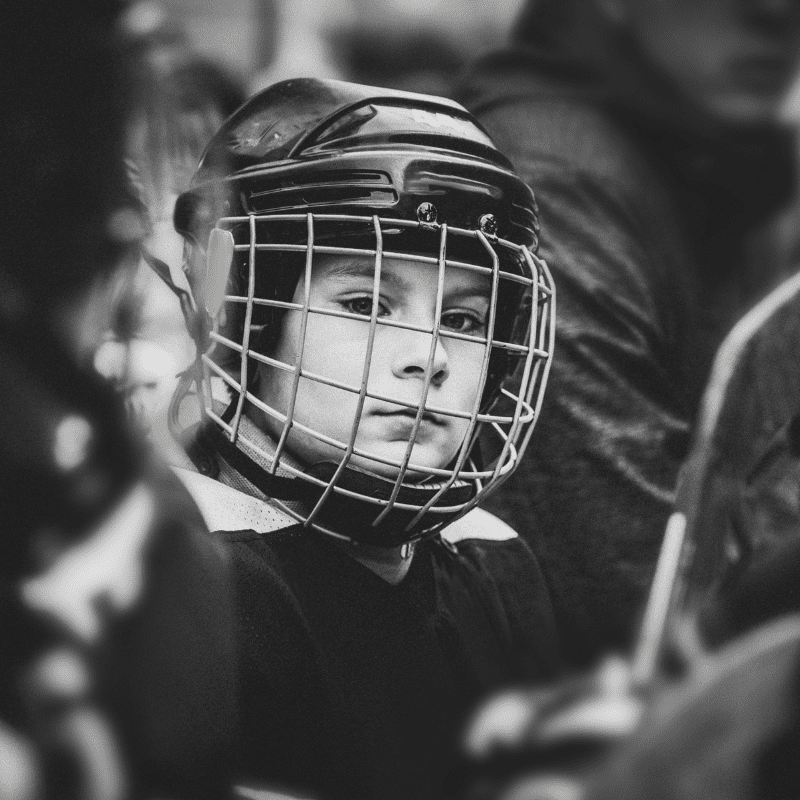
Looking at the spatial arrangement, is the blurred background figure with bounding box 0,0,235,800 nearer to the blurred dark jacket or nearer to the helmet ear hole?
the helmet ear hole

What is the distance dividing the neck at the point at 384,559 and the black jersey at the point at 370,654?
0.01 metres

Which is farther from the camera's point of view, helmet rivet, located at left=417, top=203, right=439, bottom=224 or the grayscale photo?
helmet rivet, located at left=417, top=203, right=439, bottom=224

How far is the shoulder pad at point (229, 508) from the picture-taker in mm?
1124

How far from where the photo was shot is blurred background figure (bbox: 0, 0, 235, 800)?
2.74ft

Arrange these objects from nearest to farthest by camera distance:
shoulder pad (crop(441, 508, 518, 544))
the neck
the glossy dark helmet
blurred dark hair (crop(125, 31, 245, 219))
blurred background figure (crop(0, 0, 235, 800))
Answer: blurred background figure (crop(0, 0, 235, 800))
blurred dark hair (crop(125, 31, 245, 219))
the glossy dark helmet
the neck
shoulder pad (crop(441, 508, 518, 544))

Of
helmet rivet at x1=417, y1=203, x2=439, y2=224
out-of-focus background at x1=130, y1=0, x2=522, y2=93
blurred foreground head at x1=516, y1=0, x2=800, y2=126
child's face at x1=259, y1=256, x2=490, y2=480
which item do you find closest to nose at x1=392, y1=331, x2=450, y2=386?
child's face at x1=259, y1=256, x2=490, y2=480

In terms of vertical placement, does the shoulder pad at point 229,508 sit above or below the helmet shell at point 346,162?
below

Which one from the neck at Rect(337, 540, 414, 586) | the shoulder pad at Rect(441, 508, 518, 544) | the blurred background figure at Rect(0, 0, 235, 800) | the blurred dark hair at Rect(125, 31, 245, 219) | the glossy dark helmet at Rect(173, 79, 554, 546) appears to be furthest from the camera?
the shoulder pad at Rect(441, 508, 518, 544)

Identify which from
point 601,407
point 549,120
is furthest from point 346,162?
point 601,407

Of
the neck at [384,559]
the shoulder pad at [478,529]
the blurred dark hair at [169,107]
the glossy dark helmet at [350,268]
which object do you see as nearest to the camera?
the blurred dark hair at [169,107]

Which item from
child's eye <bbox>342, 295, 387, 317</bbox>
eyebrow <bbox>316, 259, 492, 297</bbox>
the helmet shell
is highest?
the helmet shell

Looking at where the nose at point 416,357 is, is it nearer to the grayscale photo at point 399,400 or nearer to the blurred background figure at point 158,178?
the grayscale photo at point 399,400

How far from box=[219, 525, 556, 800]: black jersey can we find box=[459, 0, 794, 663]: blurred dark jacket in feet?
0.26

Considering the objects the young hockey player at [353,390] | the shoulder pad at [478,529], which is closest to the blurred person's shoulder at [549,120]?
the young hockey player at [353,390]
